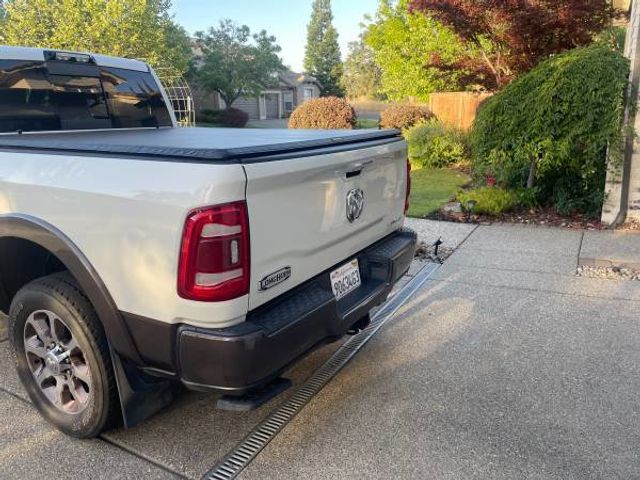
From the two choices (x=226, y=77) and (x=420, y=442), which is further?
(x=226, y=77)

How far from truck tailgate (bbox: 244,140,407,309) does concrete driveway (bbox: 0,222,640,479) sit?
920 millimetres

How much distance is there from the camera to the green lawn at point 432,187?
27.2 feet

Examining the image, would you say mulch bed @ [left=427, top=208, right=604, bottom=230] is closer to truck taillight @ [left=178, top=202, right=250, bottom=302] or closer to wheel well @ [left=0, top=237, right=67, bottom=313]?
wheel well @ [left=0, top=237, right=67, bottom=313]

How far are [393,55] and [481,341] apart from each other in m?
15.8

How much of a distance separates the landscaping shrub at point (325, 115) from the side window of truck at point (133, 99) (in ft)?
34.9

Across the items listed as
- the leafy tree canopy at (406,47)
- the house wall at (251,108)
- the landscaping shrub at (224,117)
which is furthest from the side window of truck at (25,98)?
the house wall at (251,108)

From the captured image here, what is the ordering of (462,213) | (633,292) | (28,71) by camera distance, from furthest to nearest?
(462,213)
(633,292)
(28,71)

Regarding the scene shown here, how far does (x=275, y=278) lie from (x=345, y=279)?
26.8 inches

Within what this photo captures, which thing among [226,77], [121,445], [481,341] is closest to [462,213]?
[481,341]

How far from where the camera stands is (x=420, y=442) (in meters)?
2.71

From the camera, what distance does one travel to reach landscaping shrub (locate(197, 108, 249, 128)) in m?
32.6

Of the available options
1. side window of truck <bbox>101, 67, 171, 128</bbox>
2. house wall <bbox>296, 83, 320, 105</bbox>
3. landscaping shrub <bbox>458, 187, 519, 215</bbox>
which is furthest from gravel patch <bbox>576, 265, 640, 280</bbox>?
house wall <bbox>296, 83, 320, 105</bbox>

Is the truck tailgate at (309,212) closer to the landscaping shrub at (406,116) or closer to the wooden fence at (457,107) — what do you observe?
the wooden fence at (457,107)

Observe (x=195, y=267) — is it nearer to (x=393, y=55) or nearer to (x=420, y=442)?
(x=420, y=442)
